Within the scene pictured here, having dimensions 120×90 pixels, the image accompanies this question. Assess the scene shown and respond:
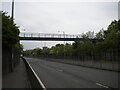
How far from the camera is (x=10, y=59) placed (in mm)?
30344

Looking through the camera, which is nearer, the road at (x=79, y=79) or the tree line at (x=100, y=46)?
the road at (x=79, y=79)

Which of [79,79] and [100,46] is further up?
[100,46]

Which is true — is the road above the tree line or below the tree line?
below

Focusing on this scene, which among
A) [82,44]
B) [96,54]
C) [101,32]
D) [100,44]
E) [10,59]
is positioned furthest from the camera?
[101,32]

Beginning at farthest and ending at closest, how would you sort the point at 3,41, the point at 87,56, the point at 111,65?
the point at 87,56 → the point at 111,65 → the point at 3,41

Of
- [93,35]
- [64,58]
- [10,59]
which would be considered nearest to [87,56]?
[10,59]

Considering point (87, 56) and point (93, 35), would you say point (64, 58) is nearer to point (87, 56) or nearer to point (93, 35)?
point (87, 56)

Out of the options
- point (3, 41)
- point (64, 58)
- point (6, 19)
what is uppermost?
point (6, 19)

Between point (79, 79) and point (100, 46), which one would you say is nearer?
point (79, 79)

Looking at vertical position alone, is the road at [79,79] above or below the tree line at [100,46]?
below

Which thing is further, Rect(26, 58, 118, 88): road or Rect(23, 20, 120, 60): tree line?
Rect(23, 20, 120, 60): tree line

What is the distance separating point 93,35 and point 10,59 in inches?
2878

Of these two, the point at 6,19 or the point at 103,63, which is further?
the point at 103,63

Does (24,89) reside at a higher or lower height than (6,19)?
lower
